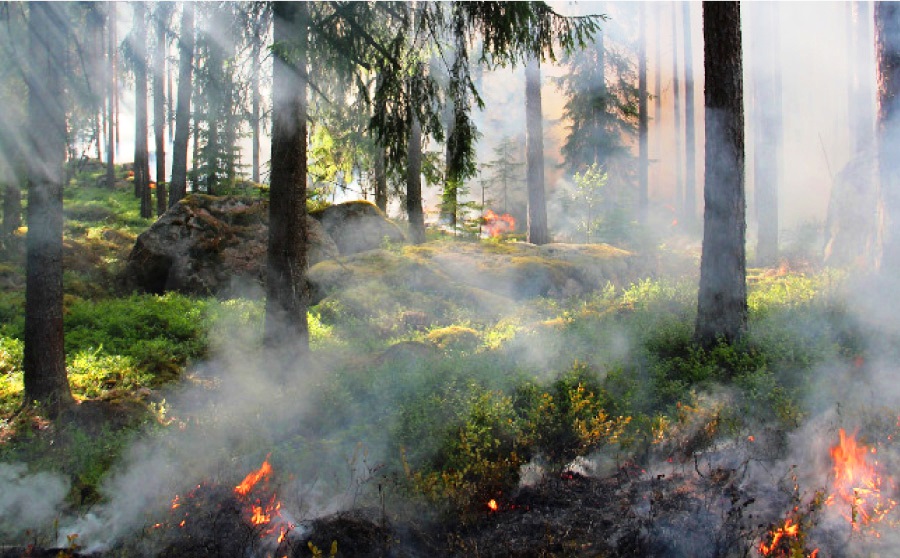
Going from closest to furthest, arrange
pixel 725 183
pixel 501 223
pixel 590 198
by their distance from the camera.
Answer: pixel 725 183
pixel 590 198
pixel 501 223

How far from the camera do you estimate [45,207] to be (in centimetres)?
632

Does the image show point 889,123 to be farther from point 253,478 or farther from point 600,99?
point 600,99

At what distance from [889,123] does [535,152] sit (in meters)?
9.50

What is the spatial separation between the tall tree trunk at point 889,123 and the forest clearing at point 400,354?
0.04 metres

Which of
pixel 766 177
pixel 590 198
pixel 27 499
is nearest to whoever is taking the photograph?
pixel 27 499

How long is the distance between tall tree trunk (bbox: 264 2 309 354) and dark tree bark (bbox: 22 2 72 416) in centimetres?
234

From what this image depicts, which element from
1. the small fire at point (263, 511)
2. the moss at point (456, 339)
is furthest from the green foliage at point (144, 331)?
the moss at point (456, 339)

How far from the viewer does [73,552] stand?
14.8 ft

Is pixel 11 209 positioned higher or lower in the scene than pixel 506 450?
higher

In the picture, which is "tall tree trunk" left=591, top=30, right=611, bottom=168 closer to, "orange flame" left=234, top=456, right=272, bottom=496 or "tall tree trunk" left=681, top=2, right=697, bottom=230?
"tall tree trunk" left=681, top=2, right=697, bottom=230

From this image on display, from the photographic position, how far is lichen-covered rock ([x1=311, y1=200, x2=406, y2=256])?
14.7 meters

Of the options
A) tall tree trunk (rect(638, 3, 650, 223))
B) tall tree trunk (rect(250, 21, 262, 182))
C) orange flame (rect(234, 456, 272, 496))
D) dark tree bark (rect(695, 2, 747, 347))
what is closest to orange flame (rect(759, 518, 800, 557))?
dark tree bark (rect(695, 2, 747, 347))

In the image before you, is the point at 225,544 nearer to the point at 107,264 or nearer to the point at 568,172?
the point at 107,264

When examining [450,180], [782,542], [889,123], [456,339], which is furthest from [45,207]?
[889,123]
